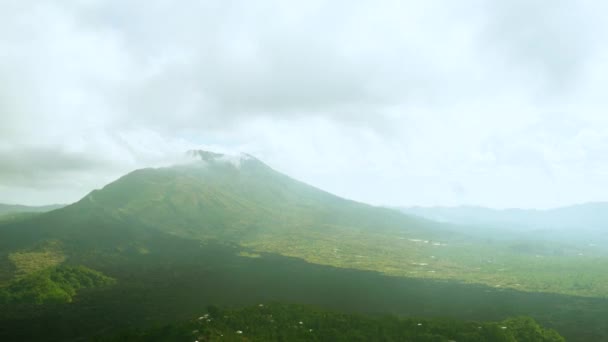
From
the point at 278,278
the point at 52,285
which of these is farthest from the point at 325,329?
the point at 52,285

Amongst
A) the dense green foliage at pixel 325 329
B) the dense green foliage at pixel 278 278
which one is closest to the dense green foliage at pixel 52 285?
the dense green foliage at pixel 278 278

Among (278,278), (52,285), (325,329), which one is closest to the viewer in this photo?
(325,329)

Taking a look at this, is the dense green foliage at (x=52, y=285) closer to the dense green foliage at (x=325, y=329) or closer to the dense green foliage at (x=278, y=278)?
the dense green foliage at (x=278, y=278)

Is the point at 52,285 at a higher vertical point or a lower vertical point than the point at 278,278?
lower

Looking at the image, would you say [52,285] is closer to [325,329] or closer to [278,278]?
[278,278]

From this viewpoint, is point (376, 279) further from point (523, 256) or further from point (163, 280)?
point (523, 256)

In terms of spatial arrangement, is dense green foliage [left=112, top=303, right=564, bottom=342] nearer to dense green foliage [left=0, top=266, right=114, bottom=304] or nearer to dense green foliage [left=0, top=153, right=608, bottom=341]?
dense green foliage [left=0, top=153, right=608, bottom=341]
